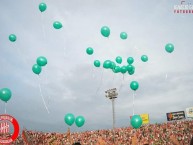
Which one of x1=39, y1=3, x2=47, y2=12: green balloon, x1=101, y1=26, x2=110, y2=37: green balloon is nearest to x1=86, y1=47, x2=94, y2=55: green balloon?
x1=101, y1=26, x2=110, y2=37: green balloon

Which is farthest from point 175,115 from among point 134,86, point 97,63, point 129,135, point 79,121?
point 97,63

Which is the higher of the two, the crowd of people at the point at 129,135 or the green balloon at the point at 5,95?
the green balloon at the point at 5,95

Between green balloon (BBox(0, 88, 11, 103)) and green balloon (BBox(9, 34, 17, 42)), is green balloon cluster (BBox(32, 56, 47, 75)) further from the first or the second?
green balloon (BBox(0, 88, 11, 103))

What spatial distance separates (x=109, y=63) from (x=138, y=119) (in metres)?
4.39

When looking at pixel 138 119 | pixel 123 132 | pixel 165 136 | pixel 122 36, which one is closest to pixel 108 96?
pixel 123 132

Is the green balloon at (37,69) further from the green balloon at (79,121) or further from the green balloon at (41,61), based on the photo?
the green balloon at (79,121)

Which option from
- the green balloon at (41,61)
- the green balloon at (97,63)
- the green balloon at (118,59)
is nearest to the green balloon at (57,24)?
the green balloon at (41,61)

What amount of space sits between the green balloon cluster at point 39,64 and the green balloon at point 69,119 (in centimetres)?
428

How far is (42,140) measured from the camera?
2975 centimetres

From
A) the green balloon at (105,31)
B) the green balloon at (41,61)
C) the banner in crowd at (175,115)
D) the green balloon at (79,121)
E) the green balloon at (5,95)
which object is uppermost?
the green balloon at (105,31)

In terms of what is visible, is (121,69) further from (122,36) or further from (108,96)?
(108,96)

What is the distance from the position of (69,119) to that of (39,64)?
16.2 feet

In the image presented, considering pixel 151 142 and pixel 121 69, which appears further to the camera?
pixel 151 142

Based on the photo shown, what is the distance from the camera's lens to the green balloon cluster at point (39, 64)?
638 inches
